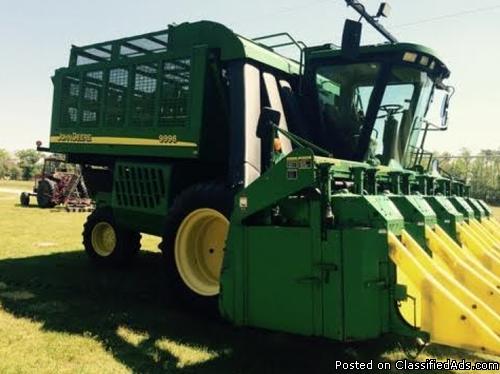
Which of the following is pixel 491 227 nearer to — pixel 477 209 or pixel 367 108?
pixel 477 209

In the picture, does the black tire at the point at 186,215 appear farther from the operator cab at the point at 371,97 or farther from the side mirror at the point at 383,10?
the side mirror at the point at 383,10

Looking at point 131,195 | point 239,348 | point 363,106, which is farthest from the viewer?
point 131,195

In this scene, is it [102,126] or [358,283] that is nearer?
[358,283]

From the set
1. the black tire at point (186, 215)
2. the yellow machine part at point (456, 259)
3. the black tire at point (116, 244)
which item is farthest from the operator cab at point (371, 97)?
the black tire at point (116, 244)

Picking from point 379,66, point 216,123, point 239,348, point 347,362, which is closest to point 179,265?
point 239,348

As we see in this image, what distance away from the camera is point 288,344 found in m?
4.46

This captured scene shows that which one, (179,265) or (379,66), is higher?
(379,66)

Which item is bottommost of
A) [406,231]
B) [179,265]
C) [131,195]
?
[179,265]

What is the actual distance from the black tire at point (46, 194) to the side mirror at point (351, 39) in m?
18.2

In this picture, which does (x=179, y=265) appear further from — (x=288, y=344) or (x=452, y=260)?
(x=452, y=260)

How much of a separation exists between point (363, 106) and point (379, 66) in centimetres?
51

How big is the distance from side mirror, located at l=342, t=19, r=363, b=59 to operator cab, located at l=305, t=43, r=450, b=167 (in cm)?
58

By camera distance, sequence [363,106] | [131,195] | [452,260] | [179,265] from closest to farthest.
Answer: [452,260]
[179,265]
[363,106]
[131,195]

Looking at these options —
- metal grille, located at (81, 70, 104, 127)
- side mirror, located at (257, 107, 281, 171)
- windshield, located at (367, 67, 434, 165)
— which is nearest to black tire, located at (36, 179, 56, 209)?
metal grille, located at (81, 70, 104, 127)
